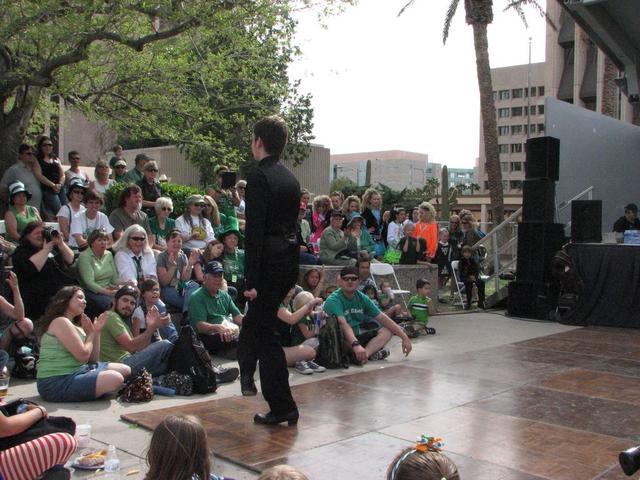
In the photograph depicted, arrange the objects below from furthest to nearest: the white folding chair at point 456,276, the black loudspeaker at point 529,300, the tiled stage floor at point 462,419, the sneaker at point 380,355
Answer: the white folding chair at point 456,276
the black loudspeaker at point 529,300
the sneaker at point 380,355
the tiled stage floor at point 462,419

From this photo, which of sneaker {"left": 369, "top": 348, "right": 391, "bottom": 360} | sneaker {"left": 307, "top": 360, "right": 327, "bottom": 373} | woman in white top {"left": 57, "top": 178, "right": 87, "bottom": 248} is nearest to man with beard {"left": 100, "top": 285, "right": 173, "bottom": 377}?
sneaker {"left": 307, "top": 360, "right": 327, "bottom": 373}

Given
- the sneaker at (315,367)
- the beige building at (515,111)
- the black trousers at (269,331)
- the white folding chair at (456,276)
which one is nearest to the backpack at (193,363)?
the sneaker at (315,367)

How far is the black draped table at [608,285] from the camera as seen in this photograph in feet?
36.2

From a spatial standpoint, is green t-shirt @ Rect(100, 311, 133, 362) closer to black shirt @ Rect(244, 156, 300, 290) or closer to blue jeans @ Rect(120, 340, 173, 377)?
blue jeans @ Rect(120, 340, 173, 377)

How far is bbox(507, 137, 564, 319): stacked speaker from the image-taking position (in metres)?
11.7

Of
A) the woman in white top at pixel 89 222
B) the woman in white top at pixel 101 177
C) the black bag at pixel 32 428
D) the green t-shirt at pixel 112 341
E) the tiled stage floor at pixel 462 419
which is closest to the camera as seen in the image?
the black bag at pixel 32 428

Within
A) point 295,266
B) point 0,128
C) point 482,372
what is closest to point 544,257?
point 482,372

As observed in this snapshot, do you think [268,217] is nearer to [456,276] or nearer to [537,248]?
[537,248]

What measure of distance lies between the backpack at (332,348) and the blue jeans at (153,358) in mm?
1731

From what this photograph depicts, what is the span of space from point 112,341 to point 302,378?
6.08 feet

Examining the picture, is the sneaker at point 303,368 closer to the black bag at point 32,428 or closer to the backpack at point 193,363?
the backpack at point 193,363

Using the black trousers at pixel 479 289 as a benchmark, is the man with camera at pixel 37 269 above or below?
above

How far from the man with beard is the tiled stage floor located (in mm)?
794

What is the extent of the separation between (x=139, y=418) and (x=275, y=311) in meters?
1.36
